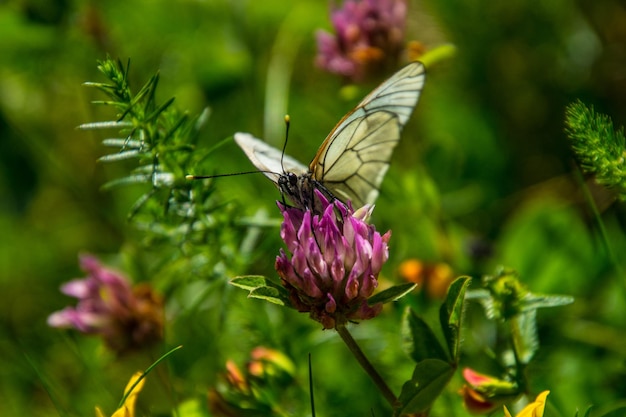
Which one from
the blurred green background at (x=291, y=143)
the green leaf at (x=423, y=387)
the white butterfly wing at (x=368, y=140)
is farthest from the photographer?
the blurred green background at (x=291, y=143)

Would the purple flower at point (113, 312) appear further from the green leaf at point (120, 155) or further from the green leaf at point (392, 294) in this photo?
the green leaf at point (392, 294)

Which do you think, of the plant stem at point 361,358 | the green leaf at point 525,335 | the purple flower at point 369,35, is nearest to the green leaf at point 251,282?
the plant stem at point 361,358

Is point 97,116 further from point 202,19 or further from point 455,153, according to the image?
point 455,153

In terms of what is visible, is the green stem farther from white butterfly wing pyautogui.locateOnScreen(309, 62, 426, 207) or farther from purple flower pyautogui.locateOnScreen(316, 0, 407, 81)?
purple flower pyautogui.locateOnScreen(316, 0, 407, 81)

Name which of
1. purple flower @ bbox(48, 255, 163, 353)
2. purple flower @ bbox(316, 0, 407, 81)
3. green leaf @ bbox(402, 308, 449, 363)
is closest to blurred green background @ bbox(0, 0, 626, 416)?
purple flower @ bbox(48, 255, 163, 353)

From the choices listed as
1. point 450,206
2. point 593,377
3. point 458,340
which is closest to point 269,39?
point 450,206

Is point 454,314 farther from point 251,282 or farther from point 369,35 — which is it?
point 369,35
